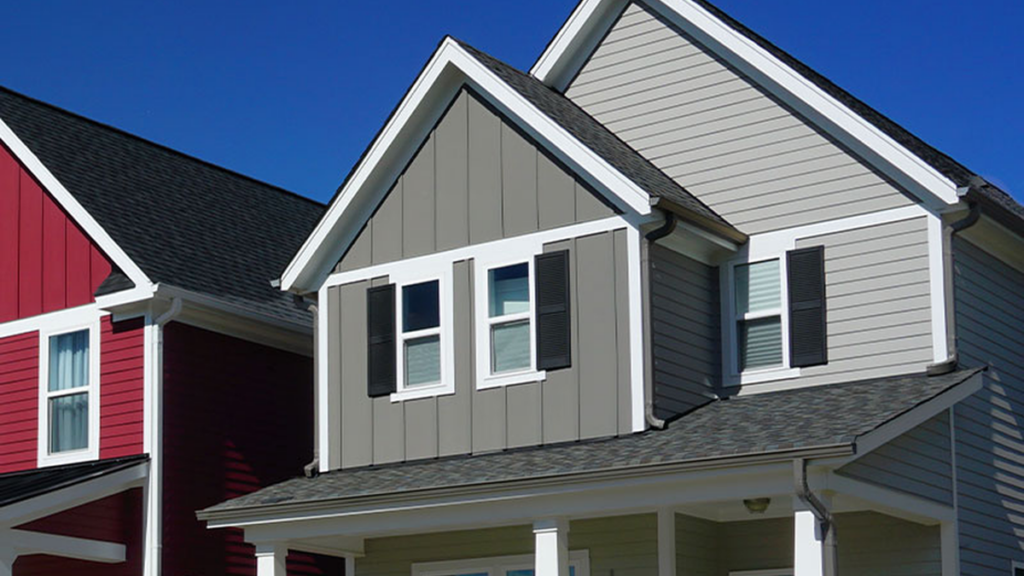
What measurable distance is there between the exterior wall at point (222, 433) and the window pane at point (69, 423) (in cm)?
141

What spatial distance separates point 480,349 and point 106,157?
8.03 m

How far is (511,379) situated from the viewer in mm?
17672

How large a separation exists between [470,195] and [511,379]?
226 cm

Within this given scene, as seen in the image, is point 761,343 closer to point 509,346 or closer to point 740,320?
point 740,320

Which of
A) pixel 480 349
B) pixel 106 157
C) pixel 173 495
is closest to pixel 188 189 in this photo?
Answer: pixel 106 157

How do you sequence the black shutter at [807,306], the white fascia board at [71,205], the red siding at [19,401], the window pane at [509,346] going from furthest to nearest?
the red siding at [19,401] → the white fascia board at [71,205] → the window pane at [509,346] → the black shutter at [807,306]

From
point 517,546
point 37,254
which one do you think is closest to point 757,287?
point 517,546

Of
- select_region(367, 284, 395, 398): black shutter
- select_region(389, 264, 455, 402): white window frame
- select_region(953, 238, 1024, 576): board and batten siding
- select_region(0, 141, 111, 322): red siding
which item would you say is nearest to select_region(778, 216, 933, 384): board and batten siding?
select_region(953, 238, 1024, 576): board and batten siding

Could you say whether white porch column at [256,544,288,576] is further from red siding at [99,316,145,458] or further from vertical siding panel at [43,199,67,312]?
vertical siding panel at [43,199,67,312]

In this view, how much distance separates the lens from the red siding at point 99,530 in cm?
1880

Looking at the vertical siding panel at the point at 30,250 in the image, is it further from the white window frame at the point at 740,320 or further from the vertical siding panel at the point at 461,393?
the white window frame at the point at 740,320

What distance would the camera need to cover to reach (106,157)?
2314 cm

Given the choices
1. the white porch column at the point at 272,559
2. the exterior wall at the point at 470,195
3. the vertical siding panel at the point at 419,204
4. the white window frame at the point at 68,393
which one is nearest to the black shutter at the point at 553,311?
the exterior wall at the point at 470,195

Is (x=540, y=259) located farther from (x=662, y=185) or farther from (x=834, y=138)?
(x=834, y=138)
